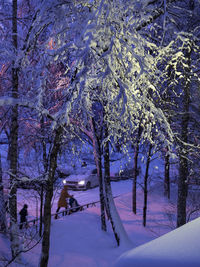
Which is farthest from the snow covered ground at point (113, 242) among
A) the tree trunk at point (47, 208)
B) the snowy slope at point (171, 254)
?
the tree trunk at point (47, 208)

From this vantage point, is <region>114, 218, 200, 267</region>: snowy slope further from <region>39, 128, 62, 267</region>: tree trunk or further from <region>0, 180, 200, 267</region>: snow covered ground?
<region>39, 128, 62, 267</region>: tree trunk

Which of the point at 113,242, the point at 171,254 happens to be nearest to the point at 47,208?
the point at 171,254

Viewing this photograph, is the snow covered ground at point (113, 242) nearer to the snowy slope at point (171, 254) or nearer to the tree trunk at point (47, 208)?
the snowy slope at point (171, 254)

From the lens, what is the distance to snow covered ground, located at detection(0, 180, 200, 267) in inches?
46.9

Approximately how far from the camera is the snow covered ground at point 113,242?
1.19m

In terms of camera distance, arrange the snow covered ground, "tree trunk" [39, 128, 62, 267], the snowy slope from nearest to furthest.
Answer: the snowy slope, the snow covered ground, "tree trunk" [39, 128, 62, 267]

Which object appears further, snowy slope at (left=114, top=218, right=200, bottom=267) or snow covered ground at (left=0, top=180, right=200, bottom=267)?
snow covered ground at (left=0, top=180, right=200, bottom=267)

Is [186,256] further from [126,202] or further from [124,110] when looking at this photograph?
[126,202]

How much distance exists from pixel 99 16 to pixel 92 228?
9.80 m

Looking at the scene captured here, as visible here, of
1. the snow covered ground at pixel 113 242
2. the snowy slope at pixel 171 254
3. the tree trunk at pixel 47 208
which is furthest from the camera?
the tree trunk at pixel 47 208

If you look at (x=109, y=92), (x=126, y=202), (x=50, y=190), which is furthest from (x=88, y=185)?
(x=109, y=92)

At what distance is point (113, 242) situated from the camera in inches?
402

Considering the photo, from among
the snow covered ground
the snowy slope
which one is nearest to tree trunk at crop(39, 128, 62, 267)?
the snow covered ground

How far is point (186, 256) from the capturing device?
1.11 m
